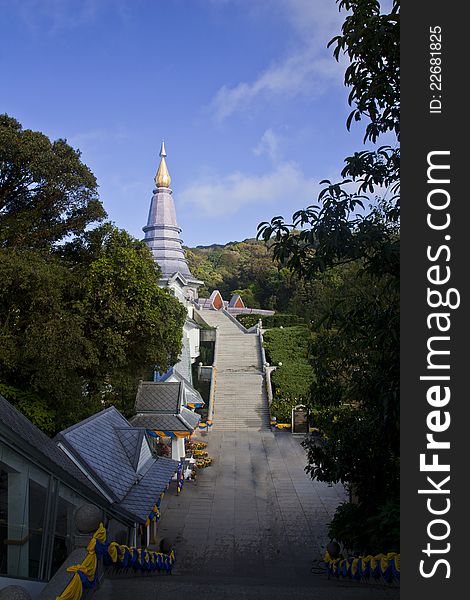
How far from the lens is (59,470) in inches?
207

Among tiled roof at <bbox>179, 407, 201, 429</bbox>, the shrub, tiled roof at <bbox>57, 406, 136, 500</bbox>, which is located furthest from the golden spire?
the shrub


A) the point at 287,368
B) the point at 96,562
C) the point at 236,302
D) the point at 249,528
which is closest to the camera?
the point at 96,562

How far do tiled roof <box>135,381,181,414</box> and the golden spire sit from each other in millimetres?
22227

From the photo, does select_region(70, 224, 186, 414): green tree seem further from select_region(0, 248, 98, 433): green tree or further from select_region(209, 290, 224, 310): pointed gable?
select_region(209, 290, 224, 310): pointed gable

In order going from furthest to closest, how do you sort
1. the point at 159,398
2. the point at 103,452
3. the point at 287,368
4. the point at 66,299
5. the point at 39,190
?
the point at 287,368, the point at 159,398, the point at 66,299, the point at 39,190, the point at 103,452

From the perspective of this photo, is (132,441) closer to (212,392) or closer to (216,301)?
(212,392)

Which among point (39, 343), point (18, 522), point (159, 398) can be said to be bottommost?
point (18, 522)

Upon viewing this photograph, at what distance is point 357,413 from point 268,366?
2448 centimetres

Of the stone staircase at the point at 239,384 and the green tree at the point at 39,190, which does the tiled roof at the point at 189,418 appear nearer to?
the green tree at the point at 39,190

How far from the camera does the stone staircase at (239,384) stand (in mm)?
25719

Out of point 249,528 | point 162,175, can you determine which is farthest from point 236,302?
point 249,528

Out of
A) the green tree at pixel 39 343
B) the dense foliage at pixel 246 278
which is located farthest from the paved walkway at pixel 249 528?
the dense foliage at pixel 246 278

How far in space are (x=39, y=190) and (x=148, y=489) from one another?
31.2 ft

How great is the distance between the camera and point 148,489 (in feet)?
31.4
